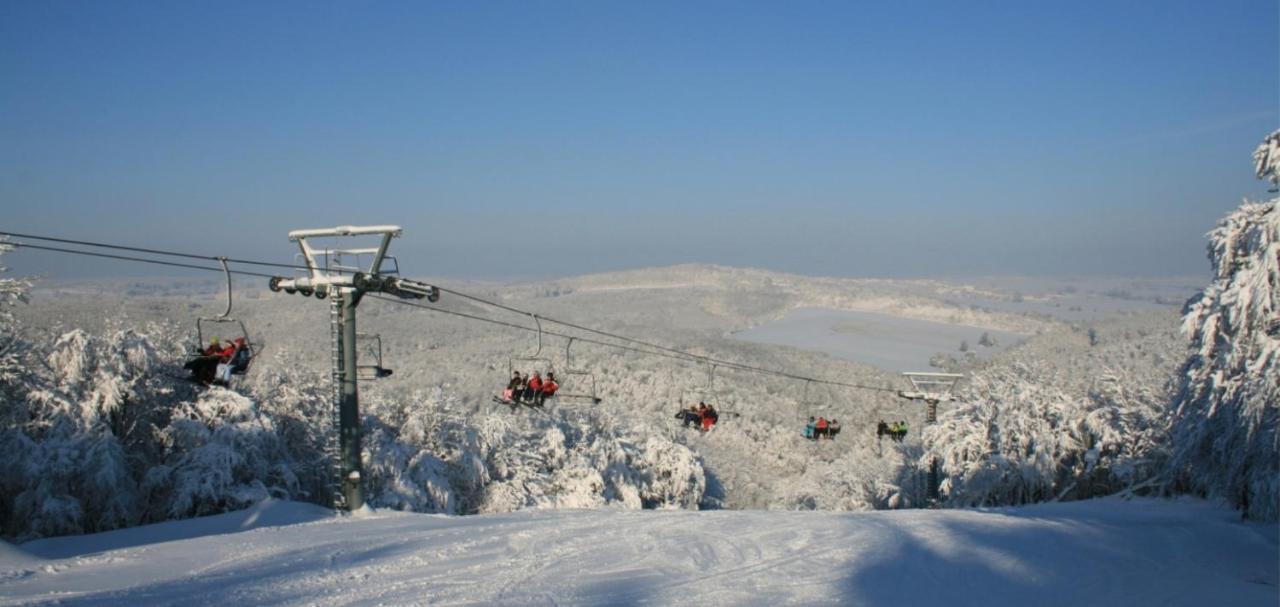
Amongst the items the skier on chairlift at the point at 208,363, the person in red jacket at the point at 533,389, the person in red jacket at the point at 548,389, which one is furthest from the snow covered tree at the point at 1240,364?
the skier on chairlift at the point at 208,363

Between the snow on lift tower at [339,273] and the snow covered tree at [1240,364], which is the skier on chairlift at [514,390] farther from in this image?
the snow covered tree at [1240,364]

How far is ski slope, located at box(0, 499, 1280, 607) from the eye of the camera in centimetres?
1141

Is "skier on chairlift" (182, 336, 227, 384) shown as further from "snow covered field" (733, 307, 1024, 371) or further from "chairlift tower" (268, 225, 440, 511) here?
"snow covered field" (733, 307, 1024, 371)

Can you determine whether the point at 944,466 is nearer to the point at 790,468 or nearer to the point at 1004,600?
the point at 1004,600

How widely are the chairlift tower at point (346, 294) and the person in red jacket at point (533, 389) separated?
3.91m

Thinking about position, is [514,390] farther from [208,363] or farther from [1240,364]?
[1240,364]

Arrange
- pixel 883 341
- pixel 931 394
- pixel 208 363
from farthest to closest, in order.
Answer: pixel 883 341, pixel 931 394, pixel 208 363

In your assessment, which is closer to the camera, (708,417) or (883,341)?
(708,417)

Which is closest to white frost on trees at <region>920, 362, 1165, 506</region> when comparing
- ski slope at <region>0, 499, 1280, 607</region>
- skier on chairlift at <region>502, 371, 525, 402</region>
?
ski slope at <region>0, 499, 1280, 607</region>

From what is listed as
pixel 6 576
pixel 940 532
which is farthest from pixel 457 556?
pixel 940 532

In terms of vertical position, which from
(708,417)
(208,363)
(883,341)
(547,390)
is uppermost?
(208,363)

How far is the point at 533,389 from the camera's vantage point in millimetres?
20703

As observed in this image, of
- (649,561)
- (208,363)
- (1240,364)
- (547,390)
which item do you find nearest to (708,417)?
(547,390)

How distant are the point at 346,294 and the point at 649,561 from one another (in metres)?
8.57
